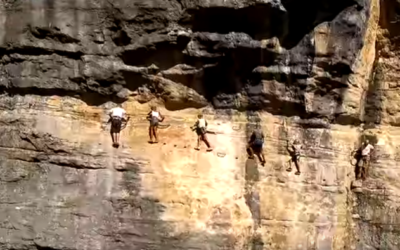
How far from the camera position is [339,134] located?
979cm

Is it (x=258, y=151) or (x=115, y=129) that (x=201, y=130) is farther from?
(x=115, y=129)

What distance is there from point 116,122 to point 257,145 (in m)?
1.87

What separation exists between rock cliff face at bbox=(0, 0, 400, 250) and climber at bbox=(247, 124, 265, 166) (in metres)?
0.11

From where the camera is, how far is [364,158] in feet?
32.2

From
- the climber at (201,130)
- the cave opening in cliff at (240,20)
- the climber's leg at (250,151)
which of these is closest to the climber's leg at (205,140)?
the climber at (201,130)

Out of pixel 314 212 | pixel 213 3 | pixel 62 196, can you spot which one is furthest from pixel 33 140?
pixel 314 212

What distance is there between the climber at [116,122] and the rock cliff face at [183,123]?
12 centimetres

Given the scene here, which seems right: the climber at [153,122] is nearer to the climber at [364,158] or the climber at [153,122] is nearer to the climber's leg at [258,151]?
the climber's leg at [258,151]

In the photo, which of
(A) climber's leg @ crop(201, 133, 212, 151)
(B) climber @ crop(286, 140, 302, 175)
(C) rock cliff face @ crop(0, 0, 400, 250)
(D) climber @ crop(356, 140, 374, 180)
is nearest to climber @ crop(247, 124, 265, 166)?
(C) rock cliff face @ crop(0, 0, 400, 250)

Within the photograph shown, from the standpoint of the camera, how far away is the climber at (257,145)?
9.36m

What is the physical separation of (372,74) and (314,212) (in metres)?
2.17

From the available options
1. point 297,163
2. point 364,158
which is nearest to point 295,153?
point 297,163

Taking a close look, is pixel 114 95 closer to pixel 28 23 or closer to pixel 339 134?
pixel 28 23

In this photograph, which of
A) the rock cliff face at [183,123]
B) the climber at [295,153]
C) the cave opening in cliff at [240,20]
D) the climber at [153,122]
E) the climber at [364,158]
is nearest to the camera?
the rock cliff face at [183,123]
